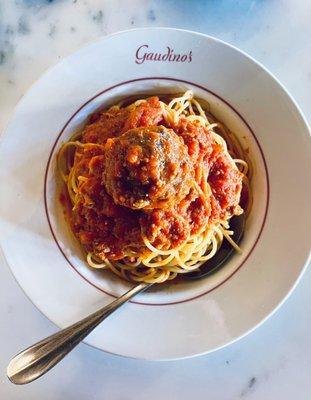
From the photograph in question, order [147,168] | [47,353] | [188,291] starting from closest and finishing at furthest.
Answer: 1. [147,168]
2. [47,353]
3. [188,291]

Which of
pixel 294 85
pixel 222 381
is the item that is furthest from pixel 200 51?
pixel 222 381

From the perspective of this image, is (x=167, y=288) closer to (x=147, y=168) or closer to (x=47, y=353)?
(x=47, y=353)

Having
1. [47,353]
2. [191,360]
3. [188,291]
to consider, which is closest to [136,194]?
[188,291]

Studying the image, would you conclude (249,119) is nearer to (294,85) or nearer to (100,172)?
(294,85)

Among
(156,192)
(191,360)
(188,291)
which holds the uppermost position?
(156,192)

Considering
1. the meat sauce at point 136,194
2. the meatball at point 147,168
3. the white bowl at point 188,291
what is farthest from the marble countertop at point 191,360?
the meatball at point 147,168

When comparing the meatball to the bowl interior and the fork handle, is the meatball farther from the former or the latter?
the fork handle
